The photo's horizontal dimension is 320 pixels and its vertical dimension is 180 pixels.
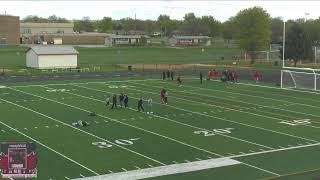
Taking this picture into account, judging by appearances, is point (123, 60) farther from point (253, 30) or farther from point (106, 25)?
point (106, 25)

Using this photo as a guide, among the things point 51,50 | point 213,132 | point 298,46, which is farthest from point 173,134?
point 298,46

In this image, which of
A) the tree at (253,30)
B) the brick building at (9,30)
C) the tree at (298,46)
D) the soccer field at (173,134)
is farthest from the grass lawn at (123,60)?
the brick building at (9,30)

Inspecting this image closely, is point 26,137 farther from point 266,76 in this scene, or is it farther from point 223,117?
point 266,76

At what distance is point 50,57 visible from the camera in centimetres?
5769

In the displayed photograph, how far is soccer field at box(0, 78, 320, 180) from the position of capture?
57.3ft

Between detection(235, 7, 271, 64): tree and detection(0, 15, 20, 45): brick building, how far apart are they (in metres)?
67.0

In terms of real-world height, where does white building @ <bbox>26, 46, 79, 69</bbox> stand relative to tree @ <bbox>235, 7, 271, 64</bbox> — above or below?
below

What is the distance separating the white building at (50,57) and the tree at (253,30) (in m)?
25.1

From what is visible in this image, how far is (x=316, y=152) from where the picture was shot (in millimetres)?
20047

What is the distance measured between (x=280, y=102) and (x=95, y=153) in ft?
56.8

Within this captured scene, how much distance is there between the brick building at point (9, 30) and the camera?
405 feet

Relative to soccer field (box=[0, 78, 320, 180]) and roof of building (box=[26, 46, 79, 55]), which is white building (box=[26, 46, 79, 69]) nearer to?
roof of building (box=[26, 46, 79, 55])

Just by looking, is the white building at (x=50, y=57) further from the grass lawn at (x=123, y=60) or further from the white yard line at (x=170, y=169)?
the white yard line at (x=170, y=169)

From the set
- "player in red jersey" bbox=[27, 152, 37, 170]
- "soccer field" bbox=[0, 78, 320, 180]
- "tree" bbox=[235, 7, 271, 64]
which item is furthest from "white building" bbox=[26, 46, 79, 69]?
"player in red jersey" bbox=[27, 152, 37, 170]
